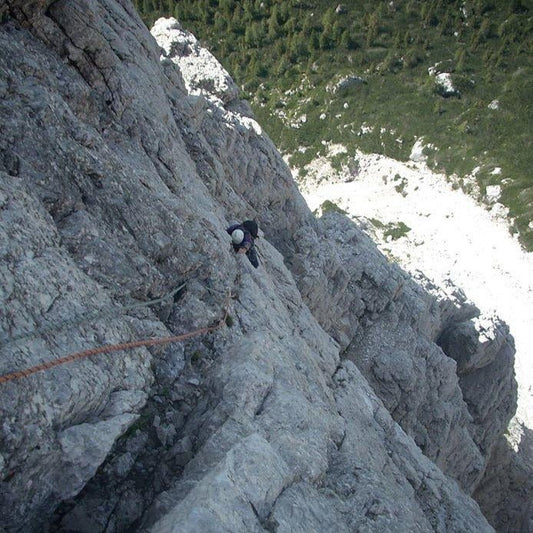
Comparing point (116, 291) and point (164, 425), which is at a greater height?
point (116, 291)

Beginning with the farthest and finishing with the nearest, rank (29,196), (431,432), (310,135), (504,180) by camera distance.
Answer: (310,135)
(504,180)
(431,432)
(29,196)

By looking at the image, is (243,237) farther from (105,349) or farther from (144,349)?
(105,349)

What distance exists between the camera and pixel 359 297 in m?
25.1

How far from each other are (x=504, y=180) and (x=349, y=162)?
19.7 meters


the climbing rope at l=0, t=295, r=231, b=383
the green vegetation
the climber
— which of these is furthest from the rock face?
the green vegetation

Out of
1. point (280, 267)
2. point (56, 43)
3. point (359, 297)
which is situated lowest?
point (56, 43)

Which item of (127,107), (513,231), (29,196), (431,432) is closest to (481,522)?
(431,432)

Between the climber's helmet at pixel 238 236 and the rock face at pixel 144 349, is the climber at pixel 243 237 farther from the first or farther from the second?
the rock face at pixel 144 349

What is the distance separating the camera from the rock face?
266 inches

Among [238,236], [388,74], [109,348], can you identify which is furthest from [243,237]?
[388,74]

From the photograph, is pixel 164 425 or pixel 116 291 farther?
pixel 116 291

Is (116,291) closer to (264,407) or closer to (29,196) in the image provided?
(29,196)

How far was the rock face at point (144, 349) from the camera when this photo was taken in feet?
22.2

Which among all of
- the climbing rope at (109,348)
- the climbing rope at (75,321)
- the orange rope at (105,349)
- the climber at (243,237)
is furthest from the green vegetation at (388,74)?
the climbing rope at (75,321)
